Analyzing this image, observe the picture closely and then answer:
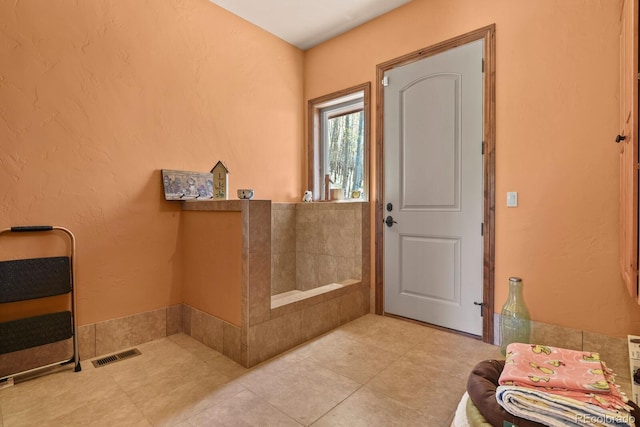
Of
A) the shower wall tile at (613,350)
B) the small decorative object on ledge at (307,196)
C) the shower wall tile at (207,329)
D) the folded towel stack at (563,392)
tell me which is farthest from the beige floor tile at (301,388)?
the small decorative object on ledge at (307,196)

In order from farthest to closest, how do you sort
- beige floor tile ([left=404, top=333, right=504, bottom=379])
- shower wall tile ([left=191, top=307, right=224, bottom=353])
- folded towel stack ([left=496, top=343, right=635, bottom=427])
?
shower wall tile ([left=191, top=307, right=224, bottom=353]) → beige floor tile ([left=404, top=333, right=504, bottom=379]) → folded towel stack ([left=496, top=343, right=635, bottom=427])

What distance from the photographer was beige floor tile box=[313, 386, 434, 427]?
1523 millimetres

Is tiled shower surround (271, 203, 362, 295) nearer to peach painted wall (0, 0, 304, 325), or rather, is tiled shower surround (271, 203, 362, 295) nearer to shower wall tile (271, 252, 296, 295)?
shower wall tile (271, 252, 296, 295)

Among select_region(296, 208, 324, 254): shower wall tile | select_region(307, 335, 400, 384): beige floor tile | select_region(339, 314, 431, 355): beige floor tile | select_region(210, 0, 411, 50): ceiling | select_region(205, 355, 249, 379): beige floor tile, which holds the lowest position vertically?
select_region(339, 314, 431, 355): beige floor tile

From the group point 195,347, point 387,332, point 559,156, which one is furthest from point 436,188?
point 195,347

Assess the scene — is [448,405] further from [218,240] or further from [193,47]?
[193,47]

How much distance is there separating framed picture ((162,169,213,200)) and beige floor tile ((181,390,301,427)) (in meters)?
Result: 1.61

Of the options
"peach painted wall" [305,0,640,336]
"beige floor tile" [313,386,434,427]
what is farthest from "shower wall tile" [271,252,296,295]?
"peach painted wall" [305,0,640,336]

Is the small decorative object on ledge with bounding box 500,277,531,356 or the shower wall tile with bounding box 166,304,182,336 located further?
the shower wall tile with bounding box 166,304,182,336

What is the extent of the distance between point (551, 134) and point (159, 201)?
291 cm

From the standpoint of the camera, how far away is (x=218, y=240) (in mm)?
2320

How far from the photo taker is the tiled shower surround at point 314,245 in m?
3.11

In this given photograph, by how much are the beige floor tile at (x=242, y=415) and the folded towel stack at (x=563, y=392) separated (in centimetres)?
96

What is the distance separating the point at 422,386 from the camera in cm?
183
